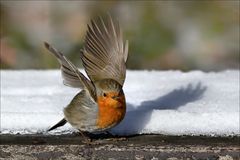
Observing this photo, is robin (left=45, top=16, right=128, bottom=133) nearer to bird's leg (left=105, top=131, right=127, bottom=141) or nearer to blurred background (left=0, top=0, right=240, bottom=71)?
bird's leg (left=105, top=131, right=127, bottom=141)

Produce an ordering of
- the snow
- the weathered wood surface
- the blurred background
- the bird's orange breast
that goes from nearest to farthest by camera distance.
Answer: the weathered wood surface
the bird's orange breast
the snow
the blurred background

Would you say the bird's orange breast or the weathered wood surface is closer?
the weathered wood surface

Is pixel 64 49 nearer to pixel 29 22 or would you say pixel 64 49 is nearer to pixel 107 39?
pixel 29 22

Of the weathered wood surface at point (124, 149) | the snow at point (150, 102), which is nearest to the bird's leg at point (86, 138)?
the weathered wood surface at point (124, 149)

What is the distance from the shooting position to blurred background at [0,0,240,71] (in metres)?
6.53

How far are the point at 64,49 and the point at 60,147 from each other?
3.39 m

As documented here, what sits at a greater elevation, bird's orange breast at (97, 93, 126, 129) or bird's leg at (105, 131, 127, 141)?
bird's orange breast at (97, 93, 126, 129)

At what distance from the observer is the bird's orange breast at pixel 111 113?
3385mm

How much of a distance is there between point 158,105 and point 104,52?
1.47ft

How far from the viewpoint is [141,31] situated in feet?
21.9

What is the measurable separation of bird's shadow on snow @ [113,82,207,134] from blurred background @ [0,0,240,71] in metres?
2.13

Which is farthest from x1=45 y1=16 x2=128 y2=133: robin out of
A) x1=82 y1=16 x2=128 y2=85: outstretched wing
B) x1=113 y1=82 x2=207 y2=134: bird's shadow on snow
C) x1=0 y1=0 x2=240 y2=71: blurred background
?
x1=0 y1=0 x2=240 y2=71: blurred background

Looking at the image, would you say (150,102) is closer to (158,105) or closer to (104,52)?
(158,105)

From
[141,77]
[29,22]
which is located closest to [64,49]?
[29,22]
